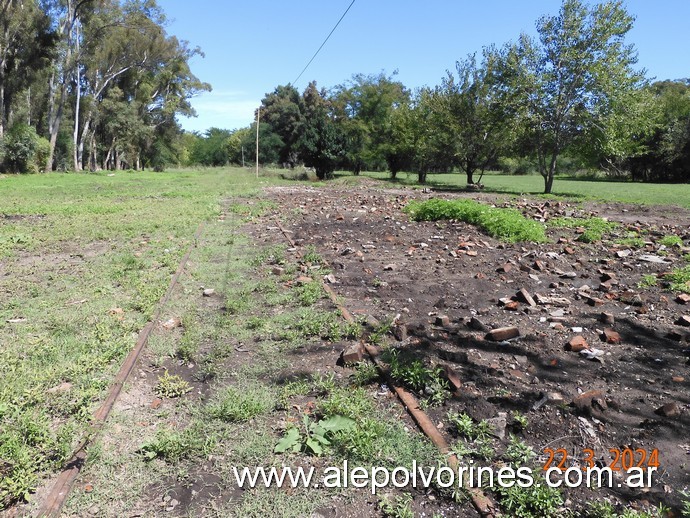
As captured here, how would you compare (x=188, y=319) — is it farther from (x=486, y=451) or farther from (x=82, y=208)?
(x=82, y=208)

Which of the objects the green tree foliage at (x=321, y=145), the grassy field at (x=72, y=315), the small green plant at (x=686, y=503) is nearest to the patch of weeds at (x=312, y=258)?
the grassy field at (x=72, y=315)

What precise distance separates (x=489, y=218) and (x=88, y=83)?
45485mm

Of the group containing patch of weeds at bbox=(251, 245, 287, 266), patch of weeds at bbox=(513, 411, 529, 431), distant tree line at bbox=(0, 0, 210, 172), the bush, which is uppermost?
distant tree line at bbox=(0, 0, 210, 172)

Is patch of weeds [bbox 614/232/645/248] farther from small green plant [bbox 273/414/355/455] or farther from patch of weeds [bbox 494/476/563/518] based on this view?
small green plant [bbox 273/414/355/455]

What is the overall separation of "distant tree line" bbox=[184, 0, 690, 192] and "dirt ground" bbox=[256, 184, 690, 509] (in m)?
13.3

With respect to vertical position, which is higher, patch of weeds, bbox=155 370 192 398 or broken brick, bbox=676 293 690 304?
broken brick, bbox=676 293 690 304

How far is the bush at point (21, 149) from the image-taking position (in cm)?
3048

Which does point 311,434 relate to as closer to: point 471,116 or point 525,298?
point 525,298

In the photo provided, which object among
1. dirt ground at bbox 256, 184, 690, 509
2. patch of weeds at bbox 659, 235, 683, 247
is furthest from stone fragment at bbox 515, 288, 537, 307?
patch of weeds at bbox 659, 235, 683, 247

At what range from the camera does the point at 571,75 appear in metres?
20.3

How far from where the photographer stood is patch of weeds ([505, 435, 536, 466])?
246 centimetres

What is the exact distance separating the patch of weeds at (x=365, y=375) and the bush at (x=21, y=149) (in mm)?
34000

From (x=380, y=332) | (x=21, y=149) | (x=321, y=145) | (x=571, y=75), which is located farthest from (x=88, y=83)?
(x=380, y=332)

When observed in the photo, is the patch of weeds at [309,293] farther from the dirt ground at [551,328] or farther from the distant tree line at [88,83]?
the distant tree line at [88,83]
